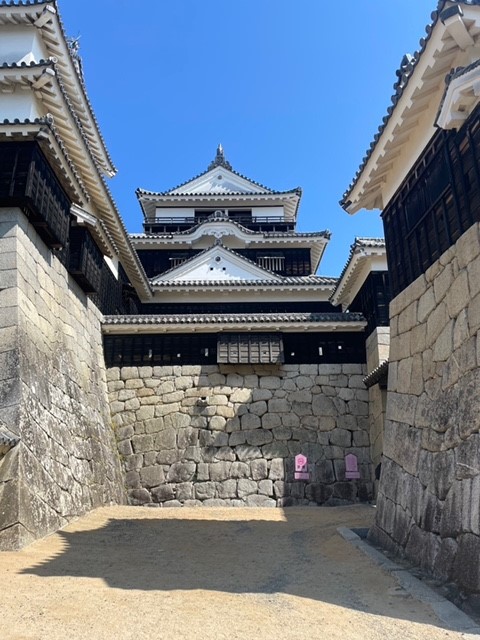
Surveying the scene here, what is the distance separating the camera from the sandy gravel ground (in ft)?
11.1

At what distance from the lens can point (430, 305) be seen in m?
5.62

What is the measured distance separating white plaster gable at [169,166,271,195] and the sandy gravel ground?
1721 centimetres

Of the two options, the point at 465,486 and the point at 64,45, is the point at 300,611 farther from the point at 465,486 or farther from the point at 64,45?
the point at 64,45

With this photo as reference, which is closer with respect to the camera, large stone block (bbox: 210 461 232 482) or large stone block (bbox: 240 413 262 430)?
large stone block (bbox: 210 461 232 482)

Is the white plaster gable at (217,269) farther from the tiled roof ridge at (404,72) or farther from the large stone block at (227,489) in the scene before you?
the tiled roof ridge at (404,72)

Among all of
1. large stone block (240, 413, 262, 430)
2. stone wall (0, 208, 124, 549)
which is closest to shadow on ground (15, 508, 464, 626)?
stone wall (0, 208, 124, 549)

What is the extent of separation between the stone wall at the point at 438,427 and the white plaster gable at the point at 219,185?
658 inches

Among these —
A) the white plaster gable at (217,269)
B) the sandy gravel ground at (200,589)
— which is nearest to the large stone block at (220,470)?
the sandy gravel ground at (200,589)

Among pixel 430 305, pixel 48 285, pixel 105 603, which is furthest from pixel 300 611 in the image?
pixel 48 285

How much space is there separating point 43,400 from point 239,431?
4911mm

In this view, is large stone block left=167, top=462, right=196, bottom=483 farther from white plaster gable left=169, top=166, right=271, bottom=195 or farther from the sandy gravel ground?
white plaster gable left=169, top=166, right=271, bottom=195

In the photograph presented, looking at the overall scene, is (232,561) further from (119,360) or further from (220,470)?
(119,360)

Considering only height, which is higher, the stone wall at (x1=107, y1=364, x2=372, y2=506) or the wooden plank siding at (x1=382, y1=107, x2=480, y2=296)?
the wooden plank siding at (x1=382, y1=107, x2=480, y2=296)

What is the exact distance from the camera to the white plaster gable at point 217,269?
16.9 meters
